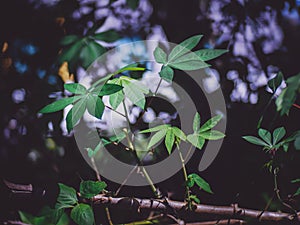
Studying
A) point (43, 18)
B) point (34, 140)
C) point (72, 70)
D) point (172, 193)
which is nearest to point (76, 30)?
point (43, 18)

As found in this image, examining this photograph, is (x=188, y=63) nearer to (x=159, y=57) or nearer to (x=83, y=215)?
(x=159, y=57)

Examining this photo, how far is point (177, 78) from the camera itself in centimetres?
100

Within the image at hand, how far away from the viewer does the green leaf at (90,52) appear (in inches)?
38.2

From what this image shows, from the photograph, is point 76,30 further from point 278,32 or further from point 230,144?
point 278,32

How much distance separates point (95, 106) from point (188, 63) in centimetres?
17

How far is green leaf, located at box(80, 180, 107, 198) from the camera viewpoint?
0.54 metres

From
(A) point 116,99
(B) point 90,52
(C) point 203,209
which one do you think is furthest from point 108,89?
(B) point 90,52

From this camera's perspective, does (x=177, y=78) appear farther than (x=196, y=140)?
Yes

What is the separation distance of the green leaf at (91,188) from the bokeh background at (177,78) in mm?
46

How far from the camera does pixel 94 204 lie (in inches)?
22.3

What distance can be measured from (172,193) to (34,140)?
42 centimetres

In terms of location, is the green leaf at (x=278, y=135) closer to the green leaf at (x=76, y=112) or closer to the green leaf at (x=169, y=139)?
the green leaf at (x=169, y=139)

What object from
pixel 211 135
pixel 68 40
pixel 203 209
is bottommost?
pixel 203 209

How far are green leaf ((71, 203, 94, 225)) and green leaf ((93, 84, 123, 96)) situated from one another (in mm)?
178
